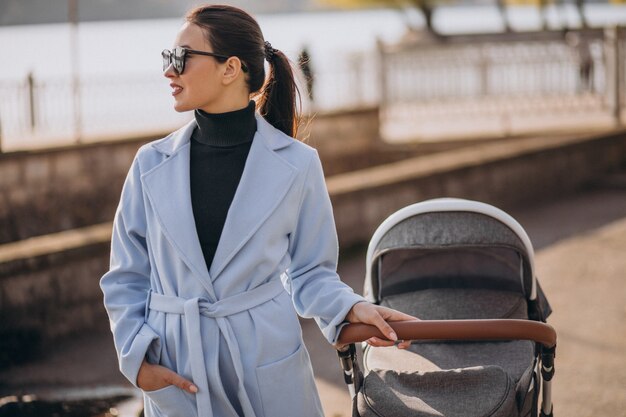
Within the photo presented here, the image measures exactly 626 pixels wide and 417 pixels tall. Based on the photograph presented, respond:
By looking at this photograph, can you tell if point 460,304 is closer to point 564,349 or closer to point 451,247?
point 451,247

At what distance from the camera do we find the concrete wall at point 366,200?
666 centimetres

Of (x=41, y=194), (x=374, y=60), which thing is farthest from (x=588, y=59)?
(x=41, y=194)

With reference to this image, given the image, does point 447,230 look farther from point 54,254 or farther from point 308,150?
point 54,254

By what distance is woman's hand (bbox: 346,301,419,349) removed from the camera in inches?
106

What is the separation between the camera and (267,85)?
3.12 m

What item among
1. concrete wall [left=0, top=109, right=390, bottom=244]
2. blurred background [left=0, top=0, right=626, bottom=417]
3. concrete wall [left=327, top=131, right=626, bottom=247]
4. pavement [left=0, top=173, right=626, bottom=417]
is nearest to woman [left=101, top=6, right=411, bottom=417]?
blurred background [left=0, top=0, right=626, bottom=417]

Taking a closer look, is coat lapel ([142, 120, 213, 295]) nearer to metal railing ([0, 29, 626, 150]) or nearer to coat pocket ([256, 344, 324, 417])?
coat pocket ([256, 344, 324, 417])

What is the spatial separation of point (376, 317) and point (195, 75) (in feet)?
2.69

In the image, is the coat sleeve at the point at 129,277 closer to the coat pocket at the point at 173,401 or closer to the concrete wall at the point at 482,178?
the coat pocket at the point at 173,401

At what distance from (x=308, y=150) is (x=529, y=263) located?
1.17 m

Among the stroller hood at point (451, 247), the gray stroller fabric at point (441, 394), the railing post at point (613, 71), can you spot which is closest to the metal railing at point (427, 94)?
the railing post at point (613, 71)

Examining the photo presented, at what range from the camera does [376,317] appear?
273cm

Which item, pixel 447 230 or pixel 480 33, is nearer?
pixel 447 230

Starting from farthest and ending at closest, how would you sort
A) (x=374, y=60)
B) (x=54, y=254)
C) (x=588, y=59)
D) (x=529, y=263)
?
(x=374, y=60), (x=588, y=59), (x=54, y=254), (x=529, y=263)
